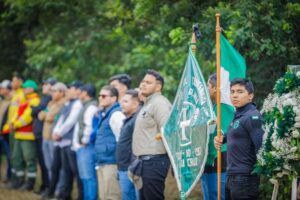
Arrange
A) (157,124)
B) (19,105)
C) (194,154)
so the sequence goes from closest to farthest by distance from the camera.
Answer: (194,154), (157,124), (19,105)

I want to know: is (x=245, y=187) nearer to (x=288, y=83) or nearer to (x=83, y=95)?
(x=288, y=83)

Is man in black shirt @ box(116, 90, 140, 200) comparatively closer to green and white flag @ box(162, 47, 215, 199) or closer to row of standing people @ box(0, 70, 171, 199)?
row of standing people @ box(0, 70, 171, 199)

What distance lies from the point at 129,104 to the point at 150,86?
0.61 m

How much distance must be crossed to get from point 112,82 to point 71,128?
1988 millimetres

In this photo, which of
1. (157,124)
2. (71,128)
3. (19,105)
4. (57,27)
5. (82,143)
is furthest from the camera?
(57,27)

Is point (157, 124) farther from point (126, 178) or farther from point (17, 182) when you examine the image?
point (17, 182)

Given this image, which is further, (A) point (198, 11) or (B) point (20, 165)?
(B) point (20, 165)

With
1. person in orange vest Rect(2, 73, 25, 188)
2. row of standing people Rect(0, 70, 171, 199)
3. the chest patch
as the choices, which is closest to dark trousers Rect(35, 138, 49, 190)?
row of standing people Rect(0, 70, 171, 199)

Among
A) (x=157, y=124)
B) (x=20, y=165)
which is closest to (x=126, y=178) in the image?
(x=157, y=124)

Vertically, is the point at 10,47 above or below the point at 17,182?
above

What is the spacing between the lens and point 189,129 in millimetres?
9445

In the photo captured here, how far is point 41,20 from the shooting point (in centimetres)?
1678

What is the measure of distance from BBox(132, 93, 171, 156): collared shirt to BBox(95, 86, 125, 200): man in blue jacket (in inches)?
44.4

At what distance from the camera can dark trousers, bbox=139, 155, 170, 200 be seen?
10016mm
